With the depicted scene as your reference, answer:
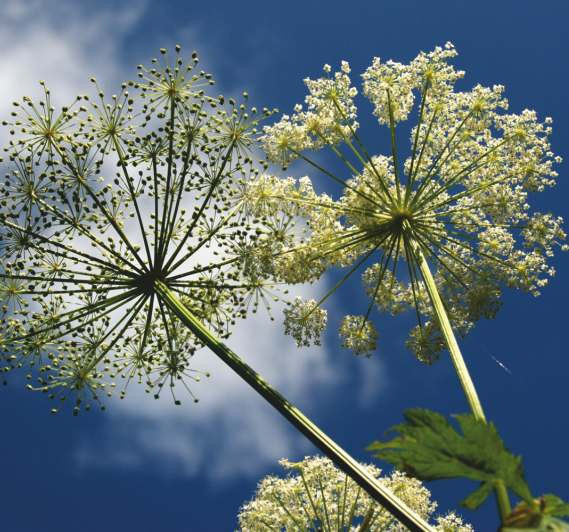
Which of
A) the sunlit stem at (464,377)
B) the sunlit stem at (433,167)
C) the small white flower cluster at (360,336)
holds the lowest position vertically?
the sunlit stem at (464,377)

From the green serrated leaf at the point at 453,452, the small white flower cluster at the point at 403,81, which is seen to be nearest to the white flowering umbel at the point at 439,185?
the small white flower cluster at the point at 403,81

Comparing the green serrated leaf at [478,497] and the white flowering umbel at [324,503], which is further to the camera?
the white flowering umbel at [324,503]

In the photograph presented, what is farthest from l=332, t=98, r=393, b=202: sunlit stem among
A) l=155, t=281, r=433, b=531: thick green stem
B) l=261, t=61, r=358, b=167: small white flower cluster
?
l=155, t=281, r=433, b=531: thick green stem

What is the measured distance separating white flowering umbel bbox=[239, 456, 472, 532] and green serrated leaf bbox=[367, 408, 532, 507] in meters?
7.51

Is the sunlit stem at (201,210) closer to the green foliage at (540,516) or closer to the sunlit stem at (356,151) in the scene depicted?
the sunlit stem at (356,151)

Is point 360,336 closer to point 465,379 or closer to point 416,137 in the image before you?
point 416,137

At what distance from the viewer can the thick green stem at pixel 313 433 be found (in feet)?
22.2

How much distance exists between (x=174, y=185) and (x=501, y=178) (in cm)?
531

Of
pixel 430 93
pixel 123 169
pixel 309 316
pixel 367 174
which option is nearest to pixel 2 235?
pixel 123 169

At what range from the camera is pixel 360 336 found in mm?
11961

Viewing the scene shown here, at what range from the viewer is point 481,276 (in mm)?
11336

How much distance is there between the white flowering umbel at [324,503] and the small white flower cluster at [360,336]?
8.49 ft

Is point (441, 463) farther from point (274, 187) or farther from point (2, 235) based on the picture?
point (2, 235)

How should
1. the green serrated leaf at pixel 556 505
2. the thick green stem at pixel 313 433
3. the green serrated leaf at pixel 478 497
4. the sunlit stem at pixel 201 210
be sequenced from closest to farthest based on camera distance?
the green serrated leaf at pixel 556 505 < the green serrated leaf at pixel 478 497 < the thick green stem at pixel 313 433 < the sunlit stem at pixel 201 210
